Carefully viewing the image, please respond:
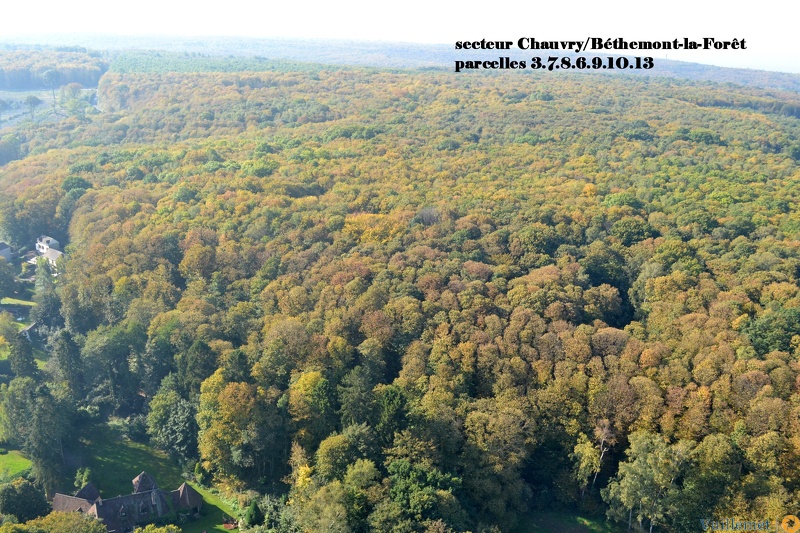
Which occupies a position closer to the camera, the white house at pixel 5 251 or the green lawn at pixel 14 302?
the green lawn at pixel 14 302

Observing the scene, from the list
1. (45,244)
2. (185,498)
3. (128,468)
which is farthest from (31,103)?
(185,498)

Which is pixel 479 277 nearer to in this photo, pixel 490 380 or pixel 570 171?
pixel 490 380

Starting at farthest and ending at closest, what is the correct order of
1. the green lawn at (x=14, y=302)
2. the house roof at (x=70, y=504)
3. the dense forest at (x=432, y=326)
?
1. the green lawn at (x=14, y=302)
2. the house roof at (x=70, y=504)
3. the dense forest at (x=432, y=326)

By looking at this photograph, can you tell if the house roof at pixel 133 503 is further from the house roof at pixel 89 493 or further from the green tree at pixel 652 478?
the green tree at pixel 652 478

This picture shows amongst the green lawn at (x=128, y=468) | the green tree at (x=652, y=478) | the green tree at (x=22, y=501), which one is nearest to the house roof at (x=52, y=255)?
the green lawn at (x=128, y=468)

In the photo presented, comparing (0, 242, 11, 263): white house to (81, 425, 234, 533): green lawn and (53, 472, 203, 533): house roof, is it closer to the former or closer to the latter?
(81, 425, 234, 533): green lawn

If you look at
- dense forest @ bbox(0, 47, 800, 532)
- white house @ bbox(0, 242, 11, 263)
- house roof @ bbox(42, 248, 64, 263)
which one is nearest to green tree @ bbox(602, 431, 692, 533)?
dense forest @ bbox(0, 47, 800, 532)
